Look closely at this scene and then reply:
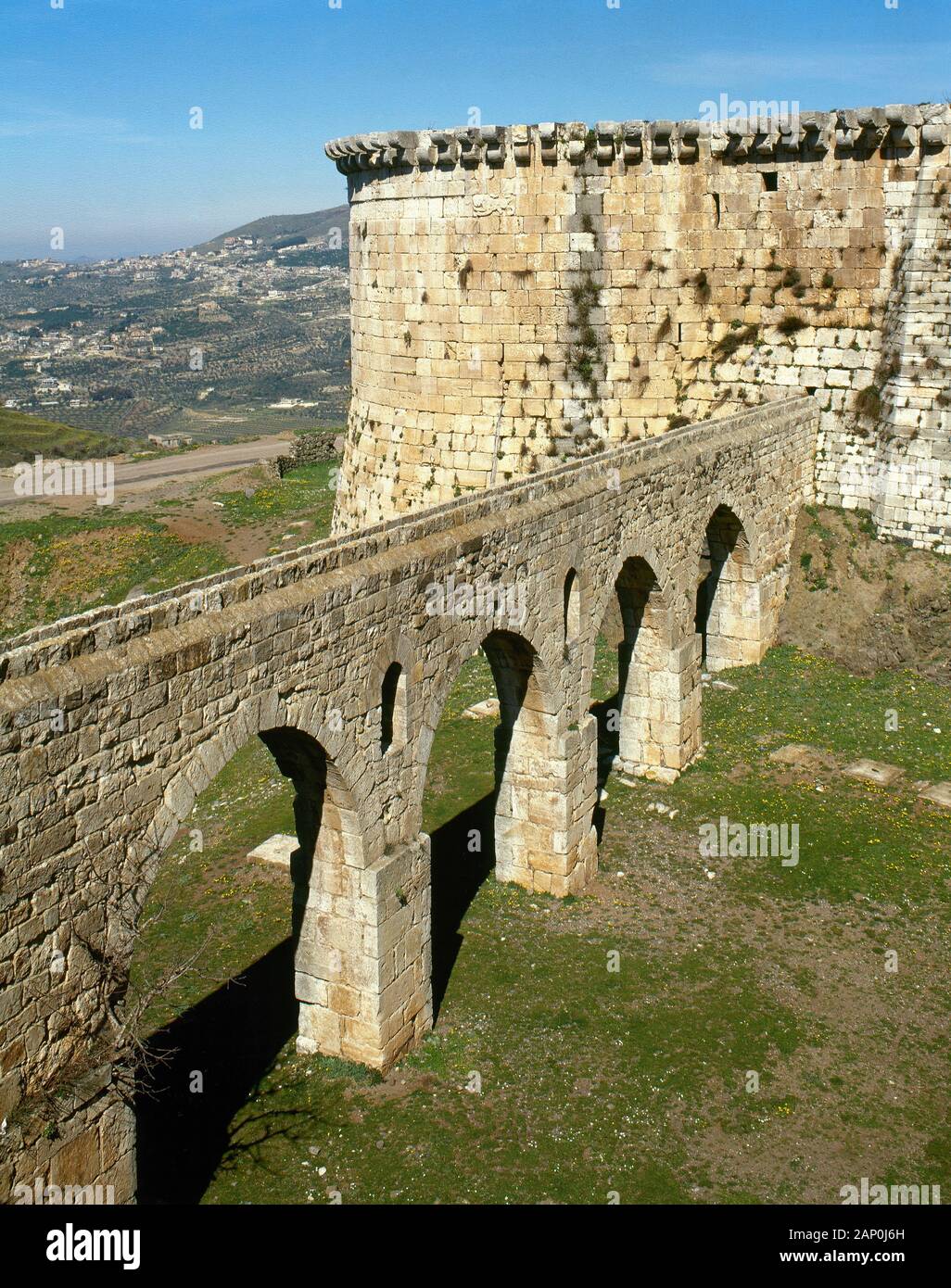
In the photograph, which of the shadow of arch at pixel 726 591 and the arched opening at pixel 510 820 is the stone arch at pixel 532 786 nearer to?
the arched opening at pixel 510 820

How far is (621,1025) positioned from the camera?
41.3 feet

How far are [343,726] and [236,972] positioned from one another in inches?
180

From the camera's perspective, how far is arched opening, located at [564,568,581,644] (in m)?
14.9

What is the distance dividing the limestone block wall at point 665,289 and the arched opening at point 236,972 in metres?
11.8

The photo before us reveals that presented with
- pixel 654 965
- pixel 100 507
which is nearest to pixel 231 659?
pixel 654 965

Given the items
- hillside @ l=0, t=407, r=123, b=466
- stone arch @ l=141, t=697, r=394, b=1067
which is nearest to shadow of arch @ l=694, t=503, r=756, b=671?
stone arch @ l=141, t=697, r=394, b=1067

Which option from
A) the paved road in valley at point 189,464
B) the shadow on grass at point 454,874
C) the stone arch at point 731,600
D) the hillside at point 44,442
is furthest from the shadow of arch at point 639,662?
the hillside at point 44,442

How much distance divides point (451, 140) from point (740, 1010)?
17.8m

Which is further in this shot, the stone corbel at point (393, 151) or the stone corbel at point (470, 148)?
the stone corbel at point (393, 151)

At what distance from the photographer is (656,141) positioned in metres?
23.3

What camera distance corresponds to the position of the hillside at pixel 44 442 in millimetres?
49969

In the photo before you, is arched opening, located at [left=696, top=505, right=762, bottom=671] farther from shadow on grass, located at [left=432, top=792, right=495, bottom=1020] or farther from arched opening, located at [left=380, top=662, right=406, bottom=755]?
arched opening, located at [left=380, top=662, right=406, bottom=755]
